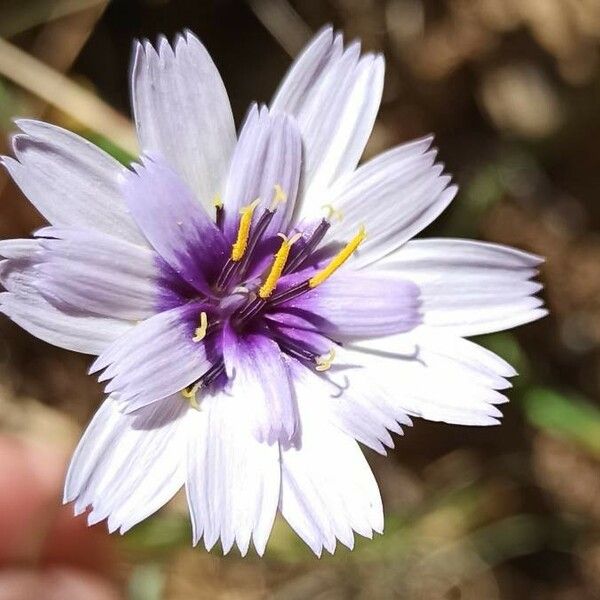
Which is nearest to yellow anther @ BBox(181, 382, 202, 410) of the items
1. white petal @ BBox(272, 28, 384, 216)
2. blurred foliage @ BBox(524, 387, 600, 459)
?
white petal @ BBox(272, 28, 384, 216)

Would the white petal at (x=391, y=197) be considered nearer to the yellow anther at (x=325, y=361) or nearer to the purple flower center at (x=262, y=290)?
the purple flower center at (x=262, y=290)

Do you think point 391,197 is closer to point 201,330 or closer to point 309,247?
point 309,247

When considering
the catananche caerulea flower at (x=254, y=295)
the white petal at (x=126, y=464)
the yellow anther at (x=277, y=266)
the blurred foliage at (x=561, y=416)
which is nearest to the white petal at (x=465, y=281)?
the catananche caerulea flower at (x=254, y=295)

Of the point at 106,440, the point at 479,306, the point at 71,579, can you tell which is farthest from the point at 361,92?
the point at 71,579

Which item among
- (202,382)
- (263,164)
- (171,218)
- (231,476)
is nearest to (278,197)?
(263,164)

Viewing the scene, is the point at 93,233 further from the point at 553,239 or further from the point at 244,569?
the point at 553,239

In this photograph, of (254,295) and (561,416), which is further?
(561,416)
